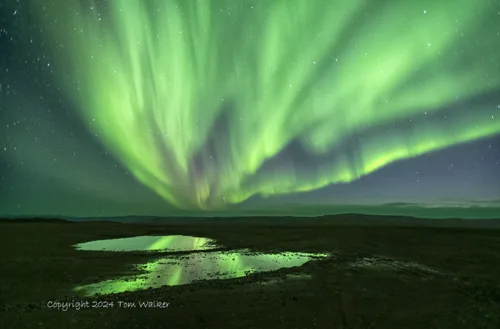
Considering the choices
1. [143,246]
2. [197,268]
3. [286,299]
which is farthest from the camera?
[143,246]

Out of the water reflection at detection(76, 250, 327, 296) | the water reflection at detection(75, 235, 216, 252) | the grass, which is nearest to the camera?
the grass

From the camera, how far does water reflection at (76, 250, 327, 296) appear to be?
1848 centimetres

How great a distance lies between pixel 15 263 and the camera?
25.8 meters

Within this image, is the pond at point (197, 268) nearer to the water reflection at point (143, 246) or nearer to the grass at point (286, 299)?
the grass at point (286, 299)

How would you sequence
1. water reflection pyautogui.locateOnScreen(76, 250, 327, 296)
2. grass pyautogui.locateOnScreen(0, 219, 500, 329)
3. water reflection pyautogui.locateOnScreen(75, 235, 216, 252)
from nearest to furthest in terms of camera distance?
grass pyautogui.locateOnScreen(0, 219, 500, 329)
water reflection pyautogui.locateOnScreen(76, 250, 327, 296)
water reflection pyautogui.locateOnScreen(75, 235, 216, 252)

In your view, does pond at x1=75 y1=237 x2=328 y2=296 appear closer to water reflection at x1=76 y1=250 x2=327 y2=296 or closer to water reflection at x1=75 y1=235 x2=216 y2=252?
water reflection at x1=76 y1=250 x2=327 y2=296

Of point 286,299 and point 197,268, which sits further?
point 197,268

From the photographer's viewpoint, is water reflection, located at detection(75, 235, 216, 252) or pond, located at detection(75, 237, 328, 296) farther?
water reflection, located at detection(75, 235, 216, 252)

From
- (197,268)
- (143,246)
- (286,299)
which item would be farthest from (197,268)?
(143,246)

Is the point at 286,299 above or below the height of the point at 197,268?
below

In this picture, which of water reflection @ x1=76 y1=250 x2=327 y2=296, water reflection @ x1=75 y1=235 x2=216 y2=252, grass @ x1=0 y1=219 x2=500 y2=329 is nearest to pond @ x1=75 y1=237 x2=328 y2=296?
water reflection @ x1=76 y1=250 x2=327 y2=296

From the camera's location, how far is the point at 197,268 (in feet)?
79.0

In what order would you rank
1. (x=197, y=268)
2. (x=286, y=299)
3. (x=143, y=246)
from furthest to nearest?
(x=143, y=246) → (x=197, y=268) → (x=286, y=299)

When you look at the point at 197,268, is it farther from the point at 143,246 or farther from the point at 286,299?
the point at 143,246
